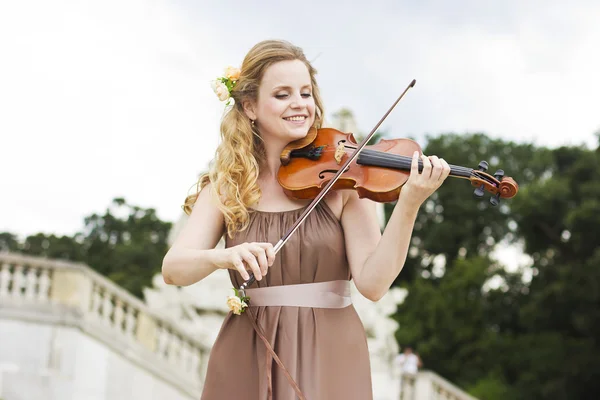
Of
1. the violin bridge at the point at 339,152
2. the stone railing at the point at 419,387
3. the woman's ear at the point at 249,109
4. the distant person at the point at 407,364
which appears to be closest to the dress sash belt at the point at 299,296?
the violin bridge at the point at 339,152

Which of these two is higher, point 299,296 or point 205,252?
point 205,252

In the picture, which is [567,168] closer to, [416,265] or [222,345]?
[416,265]

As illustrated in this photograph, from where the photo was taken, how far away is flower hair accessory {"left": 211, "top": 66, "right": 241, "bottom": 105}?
2.73m

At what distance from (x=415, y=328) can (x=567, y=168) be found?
23.0 feet

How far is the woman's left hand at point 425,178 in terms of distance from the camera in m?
2.22

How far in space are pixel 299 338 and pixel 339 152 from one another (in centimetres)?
60

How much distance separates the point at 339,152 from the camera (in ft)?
8.56

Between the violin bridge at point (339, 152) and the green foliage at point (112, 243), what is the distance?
1110 inches

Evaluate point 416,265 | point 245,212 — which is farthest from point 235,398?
point 416,265

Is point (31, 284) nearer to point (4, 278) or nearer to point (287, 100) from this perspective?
point (4, 278)

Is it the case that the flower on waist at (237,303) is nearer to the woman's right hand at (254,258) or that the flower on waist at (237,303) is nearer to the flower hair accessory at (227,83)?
the woman's right hand at (254,258)

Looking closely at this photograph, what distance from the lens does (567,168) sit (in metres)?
25.1

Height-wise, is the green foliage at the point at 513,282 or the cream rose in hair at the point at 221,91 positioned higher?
the green foliage at the point at 513,282

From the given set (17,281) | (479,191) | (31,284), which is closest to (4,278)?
(17,281)
